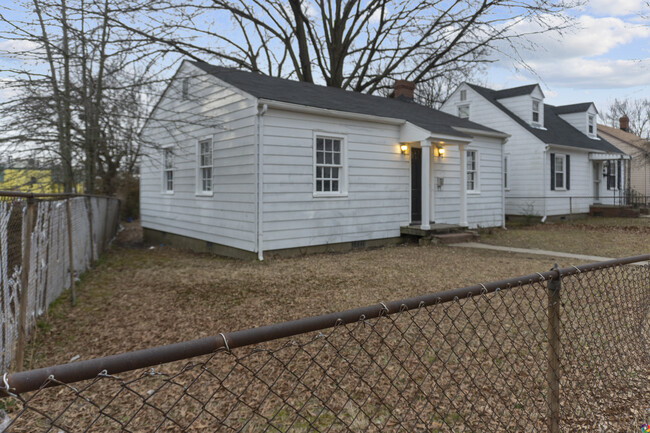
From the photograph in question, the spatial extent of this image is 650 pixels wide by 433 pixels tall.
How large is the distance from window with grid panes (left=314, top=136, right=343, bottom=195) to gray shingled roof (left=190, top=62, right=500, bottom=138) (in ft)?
2.84

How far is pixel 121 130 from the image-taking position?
8.88m

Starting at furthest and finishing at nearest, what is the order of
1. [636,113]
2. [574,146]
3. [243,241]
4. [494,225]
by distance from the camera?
[636,113], [574,146], [494,225], [243,241]

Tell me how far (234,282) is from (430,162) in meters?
7.47

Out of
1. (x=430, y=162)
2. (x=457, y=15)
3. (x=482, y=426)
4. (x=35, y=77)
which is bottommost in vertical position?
(x=482, y=426)

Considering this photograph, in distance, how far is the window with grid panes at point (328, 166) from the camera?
34.0 feet

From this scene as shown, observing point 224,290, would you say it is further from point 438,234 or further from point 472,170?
point 472,170

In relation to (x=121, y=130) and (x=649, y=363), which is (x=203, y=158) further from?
(x=649, y=363)

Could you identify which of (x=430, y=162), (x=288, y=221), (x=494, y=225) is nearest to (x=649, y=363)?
(x=288, y=221)

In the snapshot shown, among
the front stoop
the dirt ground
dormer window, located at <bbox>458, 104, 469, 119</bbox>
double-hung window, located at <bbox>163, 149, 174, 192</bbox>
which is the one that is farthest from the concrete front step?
dormer window, located at <bbox>458, 104, 469, 119</bbox>

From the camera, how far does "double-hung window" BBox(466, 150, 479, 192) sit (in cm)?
1436

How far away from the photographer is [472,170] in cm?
1440

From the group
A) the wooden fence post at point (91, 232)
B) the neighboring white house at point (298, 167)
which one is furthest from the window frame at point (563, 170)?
the wooden fence post at point (91, 232)

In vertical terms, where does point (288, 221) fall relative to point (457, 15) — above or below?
below

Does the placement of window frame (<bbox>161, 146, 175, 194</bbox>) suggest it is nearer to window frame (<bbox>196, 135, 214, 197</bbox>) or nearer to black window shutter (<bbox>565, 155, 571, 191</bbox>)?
window frame (<bbox>196, 135, 214, 197</bbox>)
